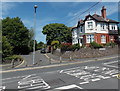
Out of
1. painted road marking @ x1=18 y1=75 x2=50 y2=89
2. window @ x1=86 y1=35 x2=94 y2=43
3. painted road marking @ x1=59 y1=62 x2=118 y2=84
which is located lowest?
painted road marking @ x1=18 y1=75 x2=50 y2=89

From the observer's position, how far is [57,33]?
49094mm

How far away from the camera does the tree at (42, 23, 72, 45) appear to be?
4788 centimetres

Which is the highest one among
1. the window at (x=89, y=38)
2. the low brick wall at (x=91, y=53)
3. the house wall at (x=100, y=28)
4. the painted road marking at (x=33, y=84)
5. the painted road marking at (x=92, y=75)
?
the house wall at (x=100, y=28)

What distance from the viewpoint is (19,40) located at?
107 feet

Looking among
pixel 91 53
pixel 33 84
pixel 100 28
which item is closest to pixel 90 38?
pixel 100 28

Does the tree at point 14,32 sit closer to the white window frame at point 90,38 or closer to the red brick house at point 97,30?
the red brick house at point 97,30

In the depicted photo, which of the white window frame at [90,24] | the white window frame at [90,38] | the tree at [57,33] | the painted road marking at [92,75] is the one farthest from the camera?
the tree at [57,33]

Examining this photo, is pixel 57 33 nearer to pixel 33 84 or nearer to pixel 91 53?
pixel 91 53

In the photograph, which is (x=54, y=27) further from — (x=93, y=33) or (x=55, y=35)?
(x=93, y=33)

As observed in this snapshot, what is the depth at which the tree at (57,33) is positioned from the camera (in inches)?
1885

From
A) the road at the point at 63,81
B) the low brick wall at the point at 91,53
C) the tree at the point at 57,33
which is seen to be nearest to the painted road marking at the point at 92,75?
the road at the point at 63,81

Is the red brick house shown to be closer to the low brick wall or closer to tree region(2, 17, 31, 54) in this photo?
the low brick wall

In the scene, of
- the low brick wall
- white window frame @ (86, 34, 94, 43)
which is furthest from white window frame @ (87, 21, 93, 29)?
the low brick wall

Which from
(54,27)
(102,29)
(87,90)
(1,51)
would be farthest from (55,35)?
(87,90)
